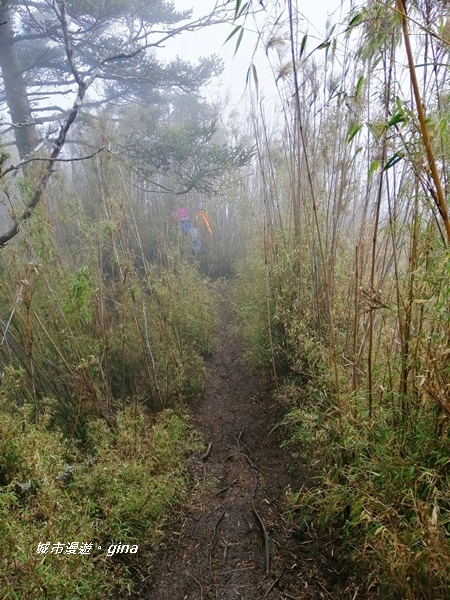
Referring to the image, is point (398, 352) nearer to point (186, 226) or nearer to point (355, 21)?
point (355, 21)

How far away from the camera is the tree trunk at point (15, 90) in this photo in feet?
11.9

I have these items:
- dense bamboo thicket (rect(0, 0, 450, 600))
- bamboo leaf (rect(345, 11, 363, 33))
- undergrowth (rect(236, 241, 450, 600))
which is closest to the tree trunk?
dense bamboo thicket (rect(0, 0, 450, 600))

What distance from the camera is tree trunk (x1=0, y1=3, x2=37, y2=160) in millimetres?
Result: 3625

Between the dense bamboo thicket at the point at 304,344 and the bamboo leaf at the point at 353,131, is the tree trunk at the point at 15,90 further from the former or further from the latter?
the bamboo leaf at the point at 353,131

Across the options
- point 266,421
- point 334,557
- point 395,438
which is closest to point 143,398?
point 266,421

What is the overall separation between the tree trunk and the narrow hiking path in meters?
3.55

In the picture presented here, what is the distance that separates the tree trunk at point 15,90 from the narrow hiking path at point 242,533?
3548mm

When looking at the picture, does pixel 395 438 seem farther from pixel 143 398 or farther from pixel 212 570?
pixel 143 398

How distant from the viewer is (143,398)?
2.42m

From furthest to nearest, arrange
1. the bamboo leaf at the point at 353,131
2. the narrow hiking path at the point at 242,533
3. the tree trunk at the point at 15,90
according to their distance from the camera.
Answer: the tree trunk at the point at 15,90 → the narrow hiking path at the point at 242,533 → the bamboo leaf at the point at 353,131

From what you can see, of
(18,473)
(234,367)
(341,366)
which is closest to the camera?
(18,473)

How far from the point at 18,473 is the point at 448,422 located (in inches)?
58.9

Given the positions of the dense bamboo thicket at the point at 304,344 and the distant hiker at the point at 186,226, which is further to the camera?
the distant hiker at the point at 186,226

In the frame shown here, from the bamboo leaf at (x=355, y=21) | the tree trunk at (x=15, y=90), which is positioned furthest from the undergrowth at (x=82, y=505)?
the tree trunk at (x=15, y=90)
